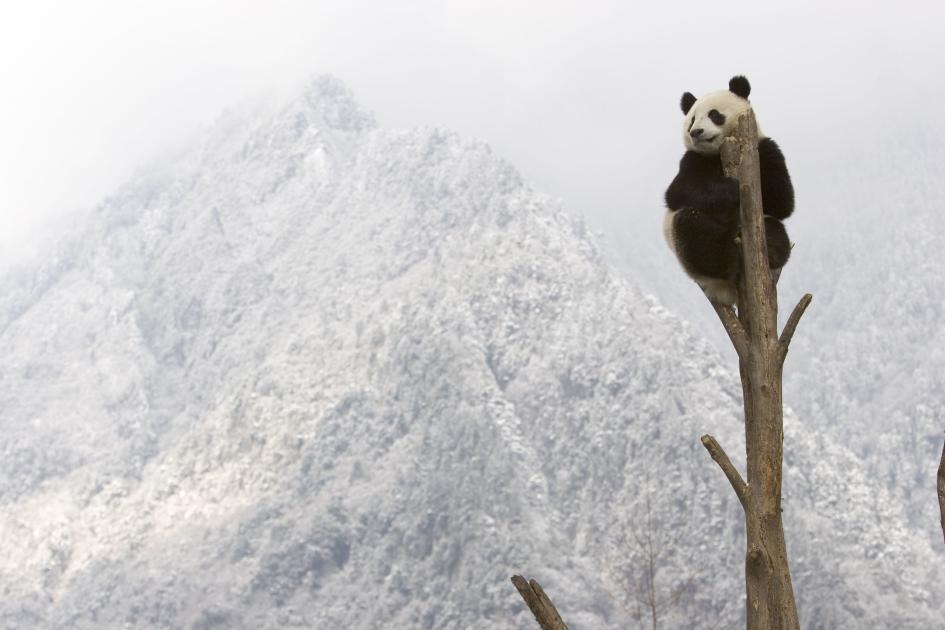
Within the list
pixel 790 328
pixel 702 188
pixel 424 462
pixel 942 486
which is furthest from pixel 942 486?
pixel 424 462

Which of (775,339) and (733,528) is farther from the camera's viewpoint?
(733,528)

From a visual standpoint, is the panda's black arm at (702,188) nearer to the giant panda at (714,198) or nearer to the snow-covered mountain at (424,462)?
the giant panda at (714,198)

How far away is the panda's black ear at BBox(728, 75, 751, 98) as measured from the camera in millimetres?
8672

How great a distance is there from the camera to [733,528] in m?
135

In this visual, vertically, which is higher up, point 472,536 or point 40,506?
point 40,506

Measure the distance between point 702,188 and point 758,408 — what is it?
2.42m

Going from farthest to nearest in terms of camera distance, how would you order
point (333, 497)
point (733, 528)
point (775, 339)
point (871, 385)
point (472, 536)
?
point (871, 385), point (333, 497), point (472, 536), point (733, 528), point (775, 339)

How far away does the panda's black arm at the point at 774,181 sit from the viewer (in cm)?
884

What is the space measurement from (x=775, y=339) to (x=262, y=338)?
180431 millimetres

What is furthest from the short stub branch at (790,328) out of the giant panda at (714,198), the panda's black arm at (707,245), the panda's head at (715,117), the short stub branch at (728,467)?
the panda's head at (715,117)

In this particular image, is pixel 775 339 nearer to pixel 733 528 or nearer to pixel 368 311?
Result: pixel 733 528

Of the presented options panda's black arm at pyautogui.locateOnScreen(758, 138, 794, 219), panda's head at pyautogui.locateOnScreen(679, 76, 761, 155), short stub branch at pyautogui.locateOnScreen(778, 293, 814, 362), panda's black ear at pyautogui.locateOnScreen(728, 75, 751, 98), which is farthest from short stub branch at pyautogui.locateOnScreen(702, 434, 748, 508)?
Result: panda's black ear at pyautogui.locateOnScreen(728, 75, 751, 98)

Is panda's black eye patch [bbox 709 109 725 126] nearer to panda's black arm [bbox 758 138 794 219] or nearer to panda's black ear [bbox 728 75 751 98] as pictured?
panda's black ear [bbox 728 75 751 98]

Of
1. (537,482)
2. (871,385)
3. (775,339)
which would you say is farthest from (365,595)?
(775,339)
